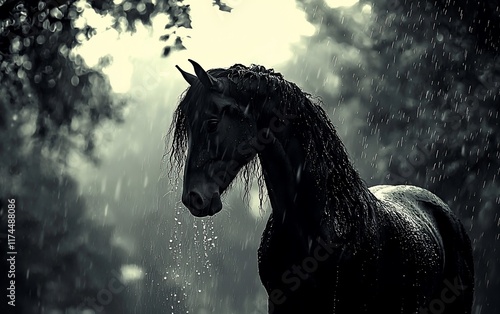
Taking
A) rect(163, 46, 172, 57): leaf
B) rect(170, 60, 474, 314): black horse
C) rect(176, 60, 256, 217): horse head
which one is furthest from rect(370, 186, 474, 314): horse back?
rect(163, 46, 172, 57): leaf

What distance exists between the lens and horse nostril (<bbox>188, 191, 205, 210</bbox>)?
4.00 metres

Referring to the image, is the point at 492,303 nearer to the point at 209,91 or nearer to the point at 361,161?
the point at 361,161

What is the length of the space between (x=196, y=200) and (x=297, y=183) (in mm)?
669

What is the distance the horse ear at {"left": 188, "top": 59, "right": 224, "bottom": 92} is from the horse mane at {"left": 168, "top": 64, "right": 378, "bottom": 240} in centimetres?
5

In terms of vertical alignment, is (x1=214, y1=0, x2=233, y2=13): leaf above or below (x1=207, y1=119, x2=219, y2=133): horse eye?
above

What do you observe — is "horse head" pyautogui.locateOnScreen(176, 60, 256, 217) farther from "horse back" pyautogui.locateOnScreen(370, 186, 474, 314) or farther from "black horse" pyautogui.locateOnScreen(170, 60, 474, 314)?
"horse back" pyautogui.locateOnScreen(370, 186, 474, 314)

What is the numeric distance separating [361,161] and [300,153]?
11312 mm

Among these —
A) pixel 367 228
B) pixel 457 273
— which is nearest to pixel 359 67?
pixel 457 273

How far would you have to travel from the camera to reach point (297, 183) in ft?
14.5

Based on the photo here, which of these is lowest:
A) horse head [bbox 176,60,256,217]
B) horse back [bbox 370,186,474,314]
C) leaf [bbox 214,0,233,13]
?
horse back [bbox 370,186,474,314]

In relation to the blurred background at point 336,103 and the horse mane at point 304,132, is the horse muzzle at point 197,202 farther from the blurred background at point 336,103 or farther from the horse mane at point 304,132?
the blurred background at point 336,103

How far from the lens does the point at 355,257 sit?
4.51 m

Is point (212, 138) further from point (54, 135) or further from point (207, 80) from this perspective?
point (54, 135)

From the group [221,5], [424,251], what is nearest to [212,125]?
[424,251]
